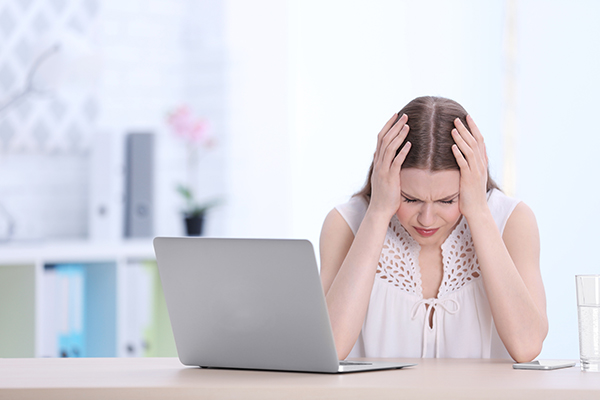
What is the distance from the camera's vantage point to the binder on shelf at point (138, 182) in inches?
112

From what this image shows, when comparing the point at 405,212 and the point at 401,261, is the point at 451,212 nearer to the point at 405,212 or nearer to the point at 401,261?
the point at 405,212

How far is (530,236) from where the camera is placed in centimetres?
146

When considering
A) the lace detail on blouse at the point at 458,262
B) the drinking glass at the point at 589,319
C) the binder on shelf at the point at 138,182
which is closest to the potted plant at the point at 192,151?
the binder on shelf at the point at 138,182

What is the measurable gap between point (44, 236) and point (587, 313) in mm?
2417

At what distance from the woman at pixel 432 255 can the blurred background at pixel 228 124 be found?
1238 millimetres

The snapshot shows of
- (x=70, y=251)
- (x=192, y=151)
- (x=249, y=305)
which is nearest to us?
(x=249, y=305)

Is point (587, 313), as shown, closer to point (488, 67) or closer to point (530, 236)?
point (530, 236)

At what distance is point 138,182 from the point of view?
9.34ft

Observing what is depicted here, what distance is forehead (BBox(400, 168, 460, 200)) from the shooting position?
135cm

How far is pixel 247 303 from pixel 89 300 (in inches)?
71.4

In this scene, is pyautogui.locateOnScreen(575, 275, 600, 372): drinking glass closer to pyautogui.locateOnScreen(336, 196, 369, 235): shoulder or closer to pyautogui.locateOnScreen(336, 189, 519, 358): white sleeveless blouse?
pyautogui.locateOnScreen(336, 189, 519, 358): white sleeveless blouse

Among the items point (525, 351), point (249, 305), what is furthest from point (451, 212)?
point (249, 305)

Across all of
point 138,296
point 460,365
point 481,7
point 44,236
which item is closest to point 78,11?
point 44,236

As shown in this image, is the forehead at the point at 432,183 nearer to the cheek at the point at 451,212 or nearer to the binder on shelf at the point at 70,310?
the cheek at the point at 451,212
